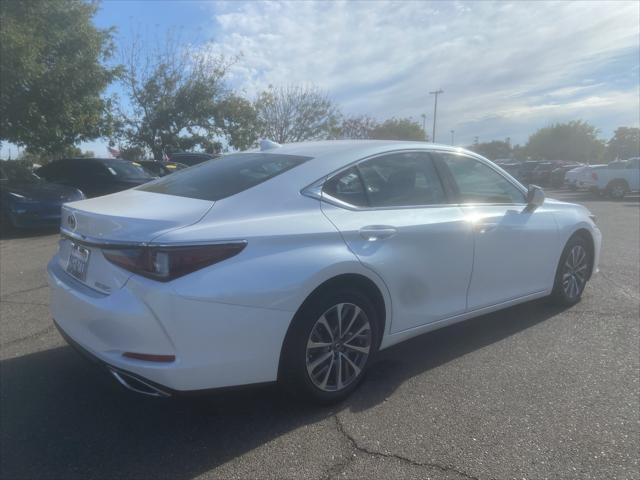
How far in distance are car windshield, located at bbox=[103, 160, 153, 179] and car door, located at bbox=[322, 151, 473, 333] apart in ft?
32.5

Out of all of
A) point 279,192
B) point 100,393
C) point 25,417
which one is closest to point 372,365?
point 279,192

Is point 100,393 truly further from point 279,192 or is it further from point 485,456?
point 485,456

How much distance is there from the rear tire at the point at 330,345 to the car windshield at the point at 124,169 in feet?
33.8

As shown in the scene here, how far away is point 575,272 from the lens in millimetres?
4934

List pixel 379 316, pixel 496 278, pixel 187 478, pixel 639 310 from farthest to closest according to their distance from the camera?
pixel 639 310 → pixel 496 278 → pixel 379 316 → pixel 187 478

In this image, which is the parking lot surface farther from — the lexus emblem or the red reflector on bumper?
the lexus emblem

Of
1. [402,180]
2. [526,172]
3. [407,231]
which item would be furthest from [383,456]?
[526,172]

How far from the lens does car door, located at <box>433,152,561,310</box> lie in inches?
152

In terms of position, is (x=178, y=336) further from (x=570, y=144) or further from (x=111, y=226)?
(x=570, y=144)

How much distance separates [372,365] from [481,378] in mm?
769

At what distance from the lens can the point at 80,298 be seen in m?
2.77

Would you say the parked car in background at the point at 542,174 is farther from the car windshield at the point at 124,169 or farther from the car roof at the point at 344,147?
the car roof at the point at 344,147

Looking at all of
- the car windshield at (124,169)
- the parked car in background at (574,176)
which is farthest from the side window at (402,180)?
the parked car in background at (574,176)

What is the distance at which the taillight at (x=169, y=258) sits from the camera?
2439mm
